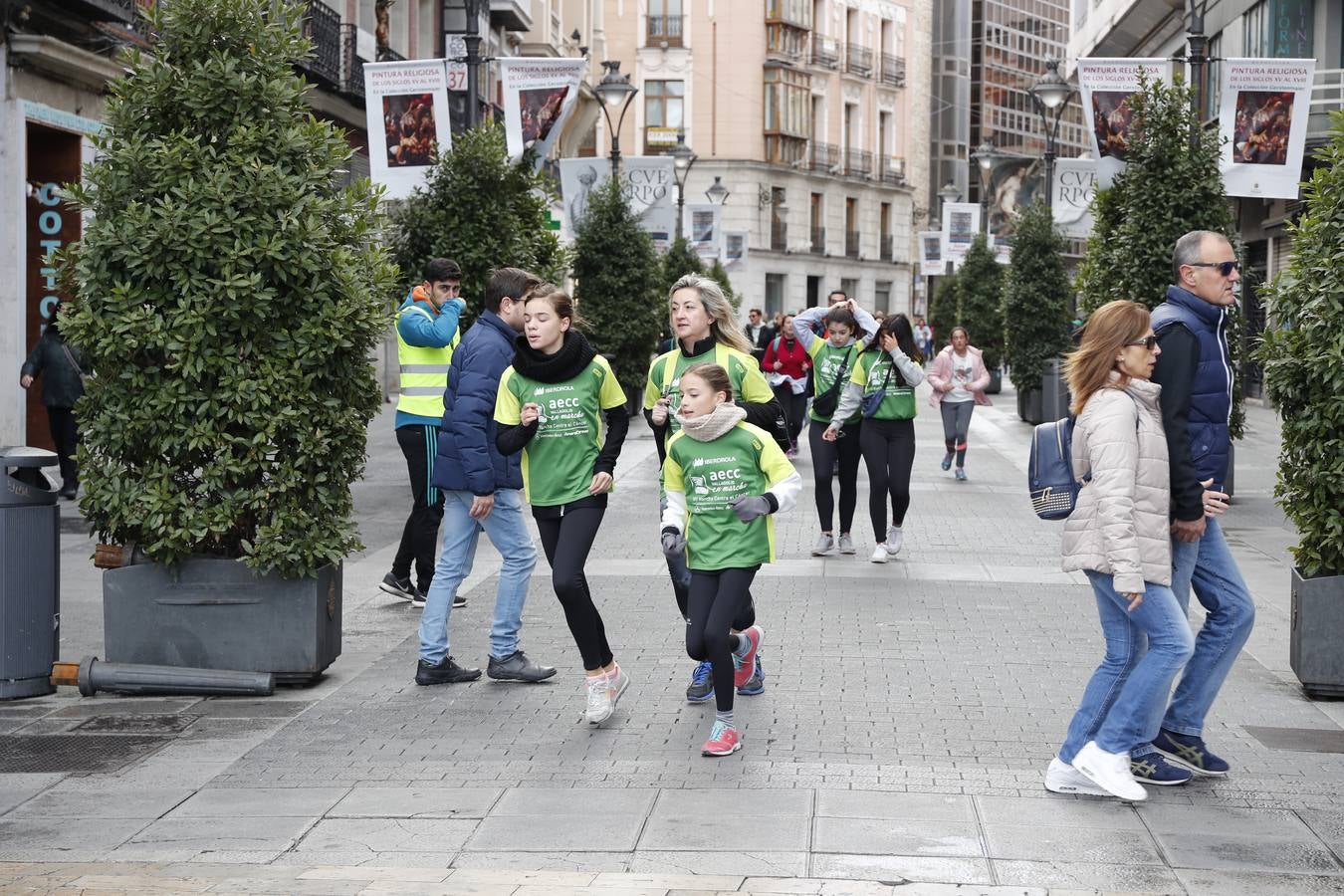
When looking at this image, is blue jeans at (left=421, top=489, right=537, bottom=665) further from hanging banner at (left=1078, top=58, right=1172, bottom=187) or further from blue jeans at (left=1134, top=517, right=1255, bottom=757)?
Result: hanging banner at (left=1078, top=58, right=1172, bottom=187)

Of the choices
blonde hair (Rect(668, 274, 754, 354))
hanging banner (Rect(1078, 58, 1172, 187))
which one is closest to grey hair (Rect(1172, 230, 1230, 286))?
blonde hair (Rect(668, 274, 754, 354))

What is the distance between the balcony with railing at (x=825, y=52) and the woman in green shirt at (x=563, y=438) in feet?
225

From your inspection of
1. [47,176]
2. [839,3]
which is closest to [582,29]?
[839,3]

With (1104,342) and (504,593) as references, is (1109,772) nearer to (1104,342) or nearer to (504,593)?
(1104,342)

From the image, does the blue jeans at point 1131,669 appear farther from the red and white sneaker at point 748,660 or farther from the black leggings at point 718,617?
the red and white sneaker at point 748,660

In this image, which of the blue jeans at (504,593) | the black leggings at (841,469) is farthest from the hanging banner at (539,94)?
the blue jeans at (504,593)

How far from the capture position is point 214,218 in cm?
741

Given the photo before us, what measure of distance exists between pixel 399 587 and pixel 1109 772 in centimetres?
540

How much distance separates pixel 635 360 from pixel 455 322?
18625mm

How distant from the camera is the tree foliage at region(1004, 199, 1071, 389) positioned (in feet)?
92.0

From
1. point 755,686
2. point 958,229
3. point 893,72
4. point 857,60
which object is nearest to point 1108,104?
point 755,686

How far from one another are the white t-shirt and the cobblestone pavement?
29.0ft

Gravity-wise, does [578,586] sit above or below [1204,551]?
below

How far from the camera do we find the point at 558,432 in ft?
23.7
